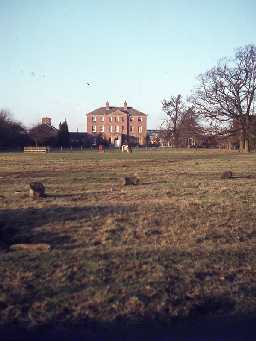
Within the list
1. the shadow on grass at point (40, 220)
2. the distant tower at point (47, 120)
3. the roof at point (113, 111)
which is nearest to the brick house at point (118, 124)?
the roof at point (113, 111)

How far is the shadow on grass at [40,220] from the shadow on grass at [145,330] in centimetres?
323

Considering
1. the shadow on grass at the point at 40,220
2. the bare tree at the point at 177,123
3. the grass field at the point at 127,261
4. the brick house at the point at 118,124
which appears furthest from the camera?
the brick house at the point at 118,124

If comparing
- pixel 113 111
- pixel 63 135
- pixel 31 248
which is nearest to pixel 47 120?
pixel 113 111

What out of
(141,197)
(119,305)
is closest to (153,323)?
(119,305)

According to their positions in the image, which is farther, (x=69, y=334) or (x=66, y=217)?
(x=66, y=217)

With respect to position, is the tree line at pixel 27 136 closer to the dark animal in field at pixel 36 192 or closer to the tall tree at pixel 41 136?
the tall tree at pixel 41 136

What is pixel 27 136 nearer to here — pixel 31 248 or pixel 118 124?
pixel 118 124

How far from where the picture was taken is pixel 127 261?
22.0ft

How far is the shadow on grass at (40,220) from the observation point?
8.23m

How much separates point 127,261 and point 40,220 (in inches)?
141

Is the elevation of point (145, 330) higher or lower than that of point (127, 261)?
lower

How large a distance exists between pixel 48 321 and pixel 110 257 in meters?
2.33

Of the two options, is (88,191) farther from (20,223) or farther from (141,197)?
(20,223)

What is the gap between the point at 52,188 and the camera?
16266 mm
